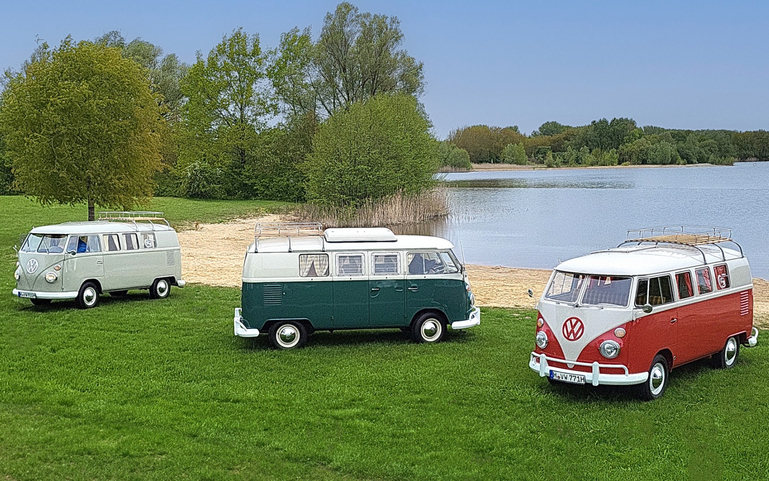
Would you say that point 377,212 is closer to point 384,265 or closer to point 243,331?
point 384,265

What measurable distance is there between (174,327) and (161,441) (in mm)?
6835

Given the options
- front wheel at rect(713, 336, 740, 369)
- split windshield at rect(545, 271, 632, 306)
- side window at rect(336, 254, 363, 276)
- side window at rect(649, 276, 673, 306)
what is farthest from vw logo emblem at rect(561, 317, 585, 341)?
side window at rect(336, 254, 363, 276)

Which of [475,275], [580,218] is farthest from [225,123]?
[475,275]

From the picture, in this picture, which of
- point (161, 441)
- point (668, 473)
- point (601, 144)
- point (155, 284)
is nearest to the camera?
point (668, 473)

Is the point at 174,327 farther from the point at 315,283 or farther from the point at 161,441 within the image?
the point at 161,441

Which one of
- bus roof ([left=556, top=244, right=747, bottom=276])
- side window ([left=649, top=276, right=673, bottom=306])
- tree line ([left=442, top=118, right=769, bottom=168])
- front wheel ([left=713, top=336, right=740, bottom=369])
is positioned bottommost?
front wheel ([left=713, top=336, right=740, bottom=369])

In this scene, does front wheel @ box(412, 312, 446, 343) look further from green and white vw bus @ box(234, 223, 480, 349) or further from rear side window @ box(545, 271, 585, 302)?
rear side window @ box(545, 271, 585, 302)

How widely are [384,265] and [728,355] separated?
5.66 metres

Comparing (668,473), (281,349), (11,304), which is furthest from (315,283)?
(11,304)

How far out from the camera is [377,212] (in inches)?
1890

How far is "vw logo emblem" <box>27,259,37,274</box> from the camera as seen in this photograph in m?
16.6

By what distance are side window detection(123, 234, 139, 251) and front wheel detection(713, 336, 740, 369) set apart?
12.5 m

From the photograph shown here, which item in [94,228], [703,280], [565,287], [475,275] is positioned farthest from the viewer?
[475,275]

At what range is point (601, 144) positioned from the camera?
6639 inches
